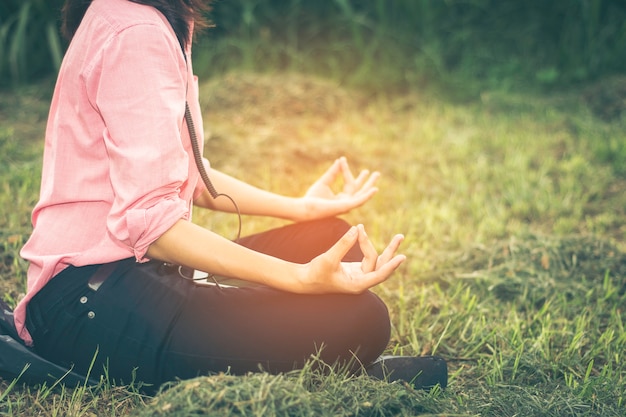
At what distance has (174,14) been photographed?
1.58 m

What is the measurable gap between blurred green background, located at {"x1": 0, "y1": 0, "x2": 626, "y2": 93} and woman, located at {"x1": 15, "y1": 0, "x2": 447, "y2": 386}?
10.7ft

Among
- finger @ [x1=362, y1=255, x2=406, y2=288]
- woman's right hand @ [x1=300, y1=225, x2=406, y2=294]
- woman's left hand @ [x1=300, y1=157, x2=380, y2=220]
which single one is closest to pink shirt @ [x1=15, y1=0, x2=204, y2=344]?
woman's right hand @ [x1=300, y1=225, x2=406, y2=294]

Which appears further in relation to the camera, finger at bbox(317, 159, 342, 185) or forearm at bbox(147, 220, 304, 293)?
finger at bbox(317, 159, 342, 185)

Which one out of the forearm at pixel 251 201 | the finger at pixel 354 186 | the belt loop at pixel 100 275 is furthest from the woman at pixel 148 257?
the finger at pixel 354 186

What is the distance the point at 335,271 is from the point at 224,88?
3016 millimetres

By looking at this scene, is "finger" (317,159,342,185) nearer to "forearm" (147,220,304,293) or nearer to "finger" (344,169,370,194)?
"finger" (344,169,370,194)

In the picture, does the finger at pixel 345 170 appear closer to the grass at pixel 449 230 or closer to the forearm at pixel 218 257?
the grass at pixel 449 230

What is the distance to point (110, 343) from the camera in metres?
1.61

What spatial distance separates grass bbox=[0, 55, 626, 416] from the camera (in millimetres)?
1698

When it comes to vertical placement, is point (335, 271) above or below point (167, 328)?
above

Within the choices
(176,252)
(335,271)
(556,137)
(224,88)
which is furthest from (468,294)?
(224,88)

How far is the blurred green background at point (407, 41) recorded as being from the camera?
4809 millimetres

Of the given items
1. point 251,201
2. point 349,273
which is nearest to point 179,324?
point 349,273

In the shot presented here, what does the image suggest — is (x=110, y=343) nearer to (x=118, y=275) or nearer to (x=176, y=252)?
(x=118, y=275)
